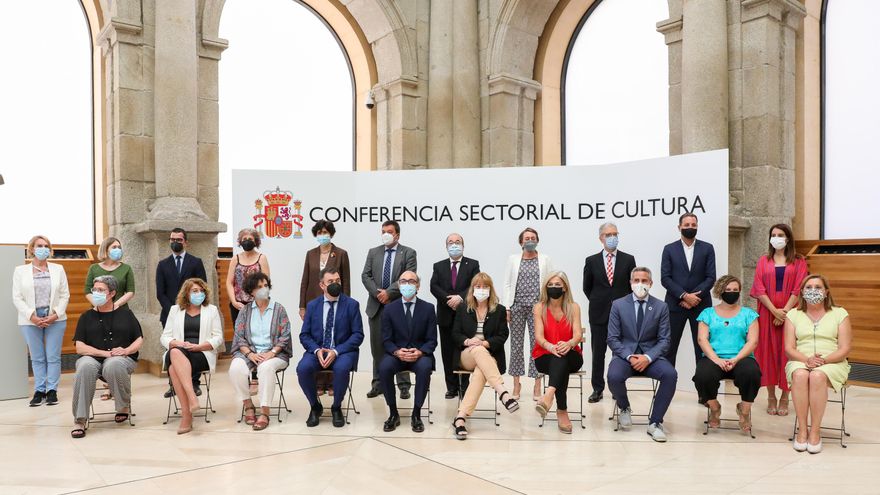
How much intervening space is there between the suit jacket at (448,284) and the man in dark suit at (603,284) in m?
0.99

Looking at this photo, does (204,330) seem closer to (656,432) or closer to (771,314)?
(656,432)

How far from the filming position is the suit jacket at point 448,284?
6.03 metres

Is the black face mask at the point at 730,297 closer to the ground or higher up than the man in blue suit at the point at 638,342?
higher up

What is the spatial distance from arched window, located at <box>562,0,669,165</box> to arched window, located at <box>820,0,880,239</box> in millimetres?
1832

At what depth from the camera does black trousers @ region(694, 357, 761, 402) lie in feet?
16.0

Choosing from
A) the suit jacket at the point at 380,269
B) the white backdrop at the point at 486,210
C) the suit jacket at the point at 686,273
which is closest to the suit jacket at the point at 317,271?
the suit jacket at the point at 380,269

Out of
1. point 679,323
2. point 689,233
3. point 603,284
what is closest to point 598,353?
point 603,284

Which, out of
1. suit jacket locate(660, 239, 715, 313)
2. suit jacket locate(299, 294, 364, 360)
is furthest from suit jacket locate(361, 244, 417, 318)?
suit jacket locate(660, 239, 715, 313)

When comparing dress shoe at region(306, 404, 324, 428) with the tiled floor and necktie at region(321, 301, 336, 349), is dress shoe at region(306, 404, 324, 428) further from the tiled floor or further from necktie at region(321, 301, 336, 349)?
necktie at region(321, 301, 336, 349)

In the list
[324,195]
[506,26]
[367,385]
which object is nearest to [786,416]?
[367,385]

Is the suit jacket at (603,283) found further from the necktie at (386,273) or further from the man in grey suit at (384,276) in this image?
the necktie at (386,273)

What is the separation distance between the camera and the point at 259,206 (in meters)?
7.05

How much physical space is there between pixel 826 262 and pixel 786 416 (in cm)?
217

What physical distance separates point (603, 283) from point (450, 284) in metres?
1.26
